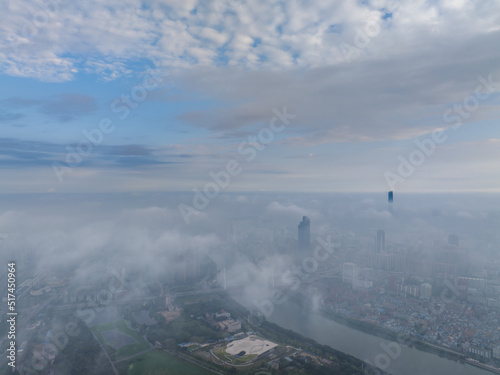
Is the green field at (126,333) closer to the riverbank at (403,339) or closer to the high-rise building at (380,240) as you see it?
the riverbank at (403,339)

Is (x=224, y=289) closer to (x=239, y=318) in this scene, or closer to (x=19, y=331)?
(x=239, y=318)

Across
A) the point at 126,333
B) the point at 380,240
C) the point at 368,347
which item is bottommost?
the point at 368,347
